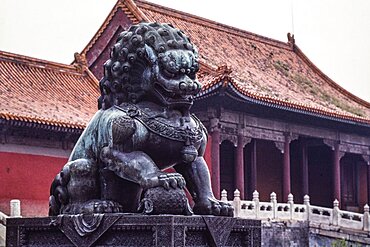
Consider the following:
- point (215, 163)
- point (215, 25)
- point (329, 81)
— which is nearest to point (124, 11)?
point (215, 25)

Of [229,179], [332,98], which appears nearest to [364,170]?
[332,98]

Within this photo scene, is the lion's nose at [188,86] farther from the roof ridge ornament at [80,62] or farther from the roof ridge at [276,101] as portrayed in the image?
the roof ridge ornament at [80,62]

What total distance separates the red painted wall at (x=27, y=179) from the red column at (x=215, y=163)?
171 inches

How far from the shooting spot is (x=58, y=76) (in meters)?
24.1

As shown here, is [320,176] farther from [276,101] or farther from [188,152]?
[188,152]

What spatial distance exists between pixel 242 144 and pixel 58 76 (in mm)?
6158

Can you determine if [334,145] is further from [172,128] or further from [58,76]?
[172,128]

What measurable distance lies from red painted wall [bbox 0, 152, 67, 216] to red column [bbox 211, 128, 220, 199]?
14.3 feet

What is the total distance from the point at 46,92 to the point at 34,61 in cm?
158

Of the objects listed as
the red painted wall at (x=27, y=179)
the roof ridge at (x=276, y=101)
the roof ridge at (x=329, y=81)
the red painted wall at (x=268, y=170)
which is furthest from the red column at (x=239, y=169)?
the roof ridge at (x=329, y=81)

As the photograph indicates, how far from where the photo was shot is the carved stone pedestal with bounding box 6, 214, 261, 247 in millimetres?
4738

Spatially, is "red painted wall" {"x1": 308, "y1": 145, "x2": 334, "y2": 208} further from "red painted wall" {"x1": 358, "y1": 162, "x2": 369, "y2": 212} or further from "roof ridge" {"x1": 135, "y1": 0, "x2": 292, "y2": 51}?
"roof ridge" {"x1": 135, "y1": 0, "x2": 292, "y2": 51}

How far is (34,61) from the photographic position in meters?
23.6

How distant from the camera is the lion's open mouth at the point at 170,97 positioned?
5.18 metres
